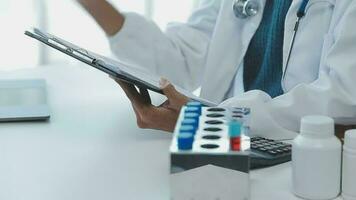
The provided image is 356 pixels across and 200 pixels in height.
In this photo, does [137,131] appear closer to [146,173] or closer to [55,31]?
[146,173]

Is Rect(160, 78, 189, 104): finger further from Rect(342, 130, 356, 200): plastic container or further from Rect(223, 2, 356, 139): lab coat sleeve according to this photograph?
Rect(342, 130, 356, 200): plastic container

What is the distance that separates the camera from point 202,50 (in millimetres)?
1398

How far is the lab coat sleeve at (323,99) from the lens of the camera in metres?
0.93

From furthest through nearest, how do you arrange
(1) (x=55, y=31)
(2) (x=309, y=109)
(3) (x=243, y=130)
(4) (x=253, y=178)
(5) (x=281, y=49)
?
(1) (x=55, y=31) < (5) (x=281, y=49) < (2) (x=309, y=109) < (4) (x=253, y=178) < (3) (x=243, y=130)

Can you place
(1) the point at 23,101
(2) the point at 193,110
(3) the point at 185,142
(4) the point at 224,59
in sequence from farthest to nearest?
(4) the point at 224,59 → (1) the point at 23,101 → (2) the point at 193,110 → (3) the point at 185,142

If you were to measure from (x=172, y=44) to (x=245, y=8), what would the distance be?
20 cm

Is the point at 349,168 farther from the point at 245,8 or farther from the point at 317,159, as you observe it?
the point at 245,8

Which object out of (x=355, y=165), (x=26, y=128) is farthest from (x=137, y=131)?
(x=355, y=165)

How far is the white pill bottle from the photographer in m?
0.67

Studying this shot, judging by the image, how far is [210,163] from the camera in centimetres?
62

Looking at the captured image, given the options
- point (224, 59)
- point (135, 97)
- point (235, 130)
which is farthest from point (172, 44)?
point (235, 130)

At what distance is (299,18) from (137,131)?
397 millimetres

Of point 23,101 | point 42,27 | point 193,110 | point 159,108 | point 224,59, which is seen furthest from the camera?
point 42,27

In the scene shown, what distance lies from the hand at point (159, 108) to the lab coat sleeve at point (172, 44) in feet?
0.82
